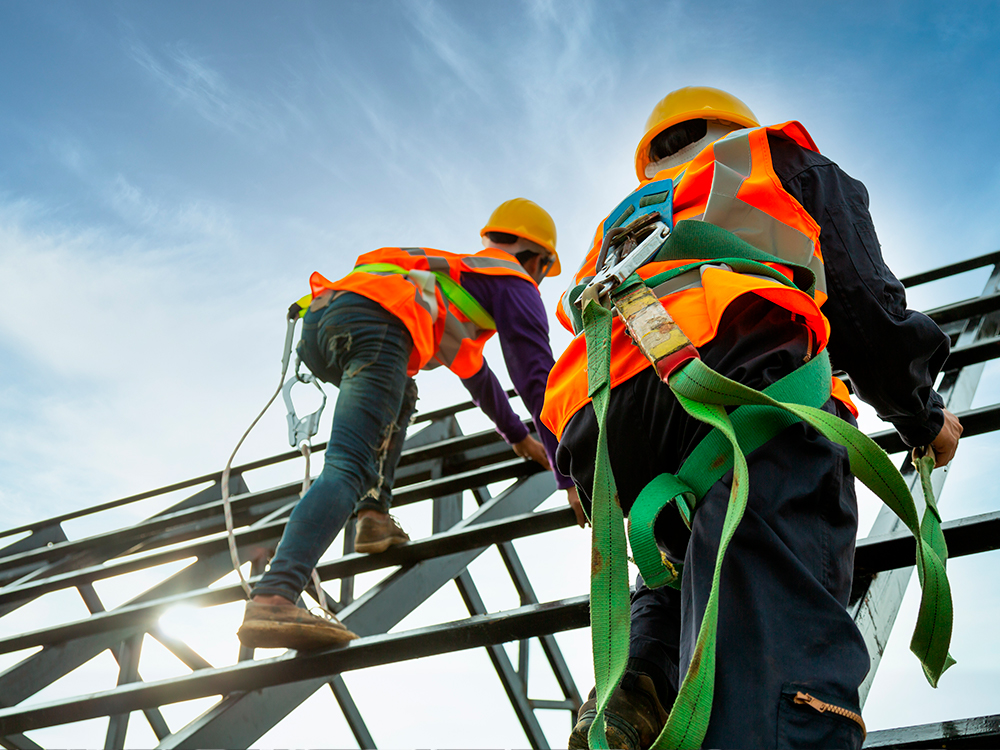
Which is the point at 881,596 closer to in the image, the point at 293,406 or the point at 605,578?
the point at 605,578

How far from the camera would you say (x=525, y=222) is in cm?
388

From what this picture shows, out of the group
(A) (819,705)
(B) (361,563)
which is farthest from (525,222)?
(A) (819,705)

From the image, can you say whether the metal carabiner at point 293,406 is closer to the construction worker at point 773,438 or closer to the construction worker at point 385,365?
the construction worker at point 385,365

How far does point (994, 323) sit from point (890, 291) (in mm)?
2710

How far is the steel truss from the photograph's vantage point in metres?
1.76

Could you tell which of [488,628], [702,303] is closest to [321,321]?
[488,628]

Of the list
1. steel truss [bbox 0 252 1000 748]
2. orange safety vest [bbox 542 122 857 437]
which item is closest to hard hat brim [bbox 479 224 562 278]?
steel truss [bbox 0 252 1000 748]

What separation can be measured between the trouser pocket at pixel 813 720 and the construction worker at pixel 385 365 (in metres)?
1.56

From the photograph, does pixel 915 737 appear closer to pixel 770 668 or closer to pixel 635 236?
pixel 770 668

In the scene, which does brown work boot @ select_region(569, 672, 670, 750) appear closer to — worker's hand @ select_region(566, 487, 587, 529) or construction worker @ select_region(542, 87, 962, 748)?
construction worker @ select_region(542, 87, 962, 748)

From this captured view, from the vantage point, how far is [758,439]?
3.80ft

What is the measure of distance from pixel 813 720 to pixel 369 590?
208 cm

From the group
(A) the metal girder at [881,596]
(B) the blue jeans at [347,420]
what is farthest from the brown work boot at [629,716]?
(B) the blue jeans at [347,420]

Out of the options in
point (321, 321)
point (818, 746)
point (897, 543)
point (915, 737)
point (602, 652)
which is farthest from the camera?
point (321, 321)
